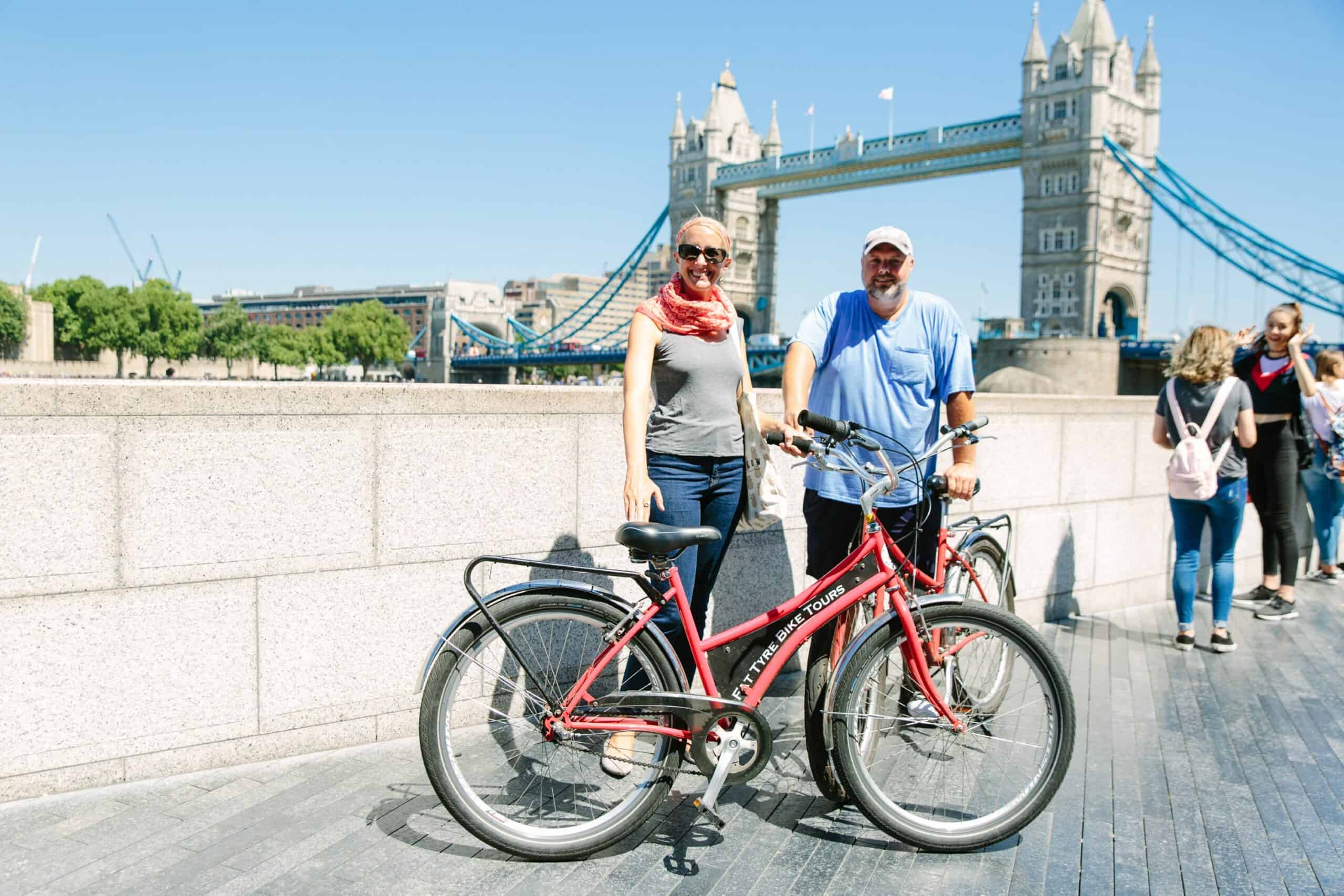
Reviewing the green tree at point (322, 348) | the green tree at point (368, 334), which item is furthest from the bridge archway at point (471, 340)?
the green tree at point (322, 348)

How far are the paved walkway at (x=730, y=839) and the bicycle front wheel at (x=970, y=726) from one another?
8 cm

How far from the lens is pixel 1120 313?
61250mm

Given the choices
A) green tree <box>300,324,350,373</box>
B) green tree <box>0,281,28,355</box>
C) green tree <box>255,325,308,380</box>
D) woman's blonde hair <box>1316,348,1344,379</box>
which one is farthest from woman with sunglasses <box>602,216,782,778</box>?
green tree <box>300,324,350,373</box>

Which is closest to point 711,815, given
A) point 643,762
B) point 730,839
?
point 730,839

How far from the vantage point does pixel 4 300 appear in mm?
66188

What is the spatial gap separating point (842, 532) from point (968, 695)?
537 millimetres

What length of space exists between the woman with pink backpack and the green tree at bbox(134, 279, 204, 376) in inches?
3067

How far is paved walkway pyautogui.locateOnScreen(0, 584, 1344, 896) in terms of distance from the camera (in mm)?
2289

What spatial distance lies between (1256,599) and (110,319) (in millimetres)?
78516

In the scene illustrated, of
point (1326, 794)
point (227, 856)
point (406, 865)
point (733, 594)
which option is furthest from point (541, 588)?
point (1326, 794)

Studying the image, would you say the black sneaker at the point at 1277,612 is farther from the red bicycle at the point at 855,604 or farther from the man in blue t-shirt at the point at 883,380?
the man in blue t-shirt at the point at 883,380

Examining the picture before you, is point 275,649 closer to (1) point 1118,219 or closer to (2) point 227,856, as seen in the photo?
(2) point 227,856

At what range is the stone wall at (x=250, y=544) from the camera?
2.59m

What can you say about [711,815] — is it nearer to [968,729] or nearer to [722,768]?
[722,768]
